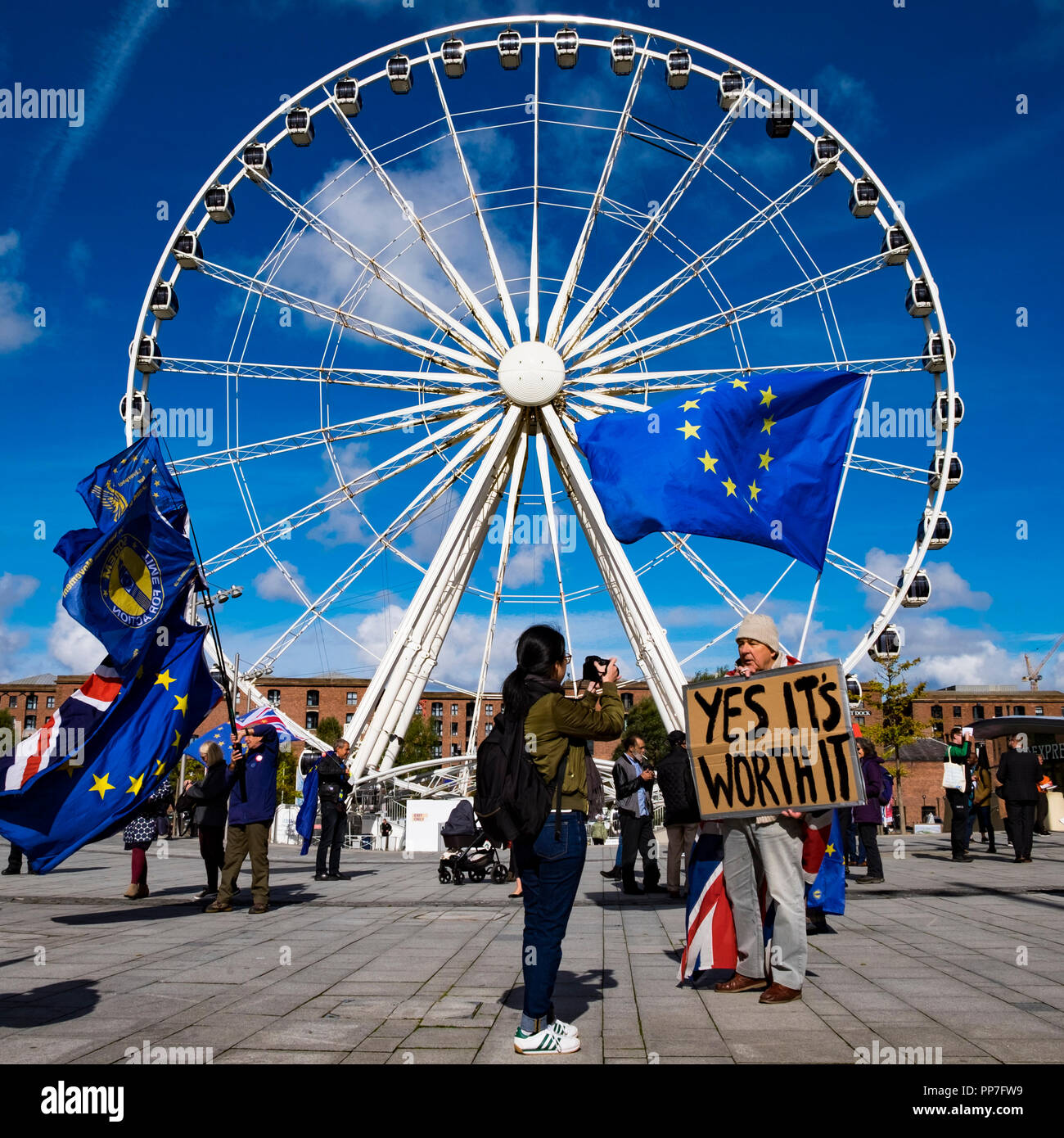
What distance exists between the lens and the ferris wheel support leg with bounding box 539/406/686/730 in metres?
20.7

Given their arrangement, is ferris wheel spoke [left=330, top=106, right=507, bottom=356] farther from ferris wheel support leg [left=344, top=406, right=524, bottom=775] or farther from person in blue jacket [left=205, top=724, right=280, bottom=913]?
person in blue jacket [left=205, top=724, right=280, bottom=913]

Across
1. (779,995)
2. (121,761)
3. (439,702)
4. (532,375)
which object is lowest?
(439,702)

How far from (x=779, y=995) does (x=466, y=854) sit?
953 centimetres

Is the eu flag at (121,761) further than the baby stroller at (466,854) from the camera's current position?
No

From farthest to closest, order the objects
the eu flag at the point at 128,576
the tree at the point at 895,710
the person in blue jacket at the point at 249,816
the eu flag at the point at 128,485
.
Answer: the tree at the point at 895,710, the eu flag at the point at 128,485, the person in blue jacket at the point at 249,816, the eu flag at the point at 128,576

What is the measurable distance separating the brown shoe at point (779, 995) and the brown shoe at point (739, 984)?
0.35m

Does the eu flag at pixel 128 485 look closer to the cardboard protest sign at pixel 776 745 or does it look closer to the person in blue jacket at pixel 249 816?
the person in blue jacket at pixel 249 816

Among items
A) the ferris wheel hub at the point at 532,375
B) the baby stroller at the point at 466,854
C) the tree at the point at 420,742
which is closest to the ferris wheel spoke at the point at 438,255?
the ferris wheel hub at the point at 532,375

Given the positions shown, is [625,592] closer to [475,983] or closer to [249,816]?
[249,816]

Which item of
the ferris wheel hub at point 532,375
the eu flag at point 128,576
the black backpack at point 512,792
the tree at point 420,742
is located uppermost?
the ferris wheel hub at point 532,375

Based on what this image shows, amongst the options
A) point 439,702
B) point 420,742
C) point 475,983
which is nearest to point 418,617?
point 475,983

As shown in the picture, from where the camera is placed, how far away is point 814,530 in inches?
487

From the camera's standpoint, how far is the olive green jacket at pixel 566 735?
483 cm

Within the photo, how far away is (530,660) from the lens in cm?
509
